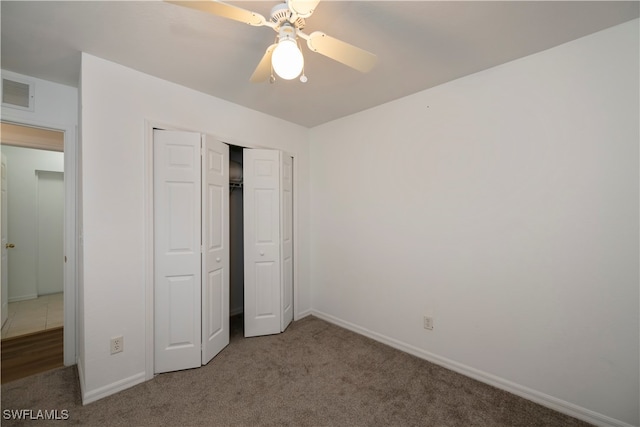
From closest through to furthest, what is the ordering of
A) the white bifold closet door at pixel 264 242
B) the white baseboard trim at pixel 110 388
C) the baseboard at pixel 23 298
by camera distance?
1. the white baseboard trim at pixel 110 388
2. the white bifold closet door at pixel 264 242
3. the baseboard at pixel 23 298

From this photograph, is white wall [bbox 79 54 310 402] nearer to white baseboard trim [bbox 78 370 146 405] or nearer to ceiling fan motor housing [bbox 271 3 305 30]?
white baseboard trim [bbox 78 370 146 405]

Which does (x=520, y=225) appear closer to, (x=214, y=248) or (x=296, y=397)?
(x=296, y=397)

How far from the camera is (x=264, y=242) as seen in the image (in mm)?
2912

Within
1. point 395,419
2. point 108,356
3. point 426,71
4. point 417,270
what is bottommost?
point 395,419

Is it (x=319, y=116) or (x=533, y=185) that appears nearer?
(x=533, y=185)

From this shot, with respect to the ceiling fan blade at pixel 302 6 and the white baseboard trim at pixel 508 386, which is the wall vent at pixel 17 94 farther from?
the white baseboard trim at pixel 508 386

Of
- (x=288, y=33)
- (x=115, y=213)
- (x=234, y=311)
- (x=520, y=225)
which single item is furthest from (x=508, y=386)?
(x=115, y=213)

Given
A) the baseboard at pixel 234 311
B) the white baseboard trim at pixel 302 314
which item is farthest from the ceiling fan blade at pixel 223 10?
the baseboard at pixel 234 311

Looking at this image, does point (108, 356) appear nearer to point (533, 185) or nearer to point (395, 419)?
point (395, 419)

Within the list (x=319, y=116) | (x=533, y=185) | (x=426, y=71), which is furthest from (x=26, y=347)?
(x=533, y=185)

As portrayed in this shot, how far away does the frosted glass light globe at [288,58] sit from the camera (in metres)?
1.13

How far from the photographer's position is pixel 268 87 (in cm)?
235

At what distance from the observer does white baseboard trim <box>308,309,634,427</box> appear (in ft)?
5.38

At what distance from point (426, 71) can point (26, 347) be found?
4.61 meters
